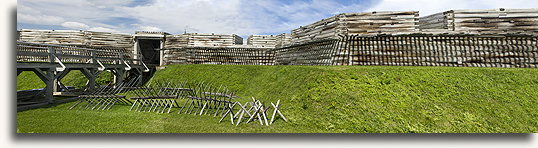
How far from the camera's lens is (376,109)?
8312 mm

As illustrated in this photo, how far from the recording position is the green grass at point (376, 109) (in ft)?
25.1

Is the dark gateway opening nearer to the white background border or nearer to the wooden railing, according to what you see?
the wooden railing

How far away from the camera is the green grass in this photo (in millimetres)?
7664

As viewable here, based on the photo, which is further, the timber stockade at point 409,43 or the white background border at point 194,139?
the timber stockade at point 409,43

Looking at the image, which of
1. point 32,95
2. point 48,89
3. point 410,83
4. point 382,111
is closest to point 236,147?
point 382,111

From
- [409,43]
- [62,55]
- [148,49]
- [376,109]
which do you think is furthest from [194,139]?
[148,49]

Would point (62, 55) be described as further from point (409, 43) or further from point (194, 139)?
point (409, 43)

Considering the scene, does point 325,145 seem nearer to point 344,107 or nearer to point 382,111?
point 344,107

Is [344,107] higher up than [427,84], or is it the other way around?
[427,84]

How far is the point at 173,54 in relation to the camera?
27.7m

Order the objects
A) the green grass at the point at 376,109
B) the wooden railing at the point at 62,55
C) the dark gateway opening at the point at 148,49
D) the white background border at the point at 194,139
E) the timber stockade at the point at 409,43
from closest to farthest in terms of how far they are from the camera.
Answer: the white background border at the point at 194,139, the green grass at the point at 376,109, the wooden railing at the point at 62,55, the timber stockade at the point at 409,43, the dark gateway opening at the point at 148,49

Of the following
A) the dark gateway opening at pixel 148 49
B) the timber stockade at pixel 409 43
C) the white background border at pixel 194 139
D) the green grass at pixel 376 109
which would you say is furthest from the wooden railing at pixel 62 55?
the dark gateway opening at pixel 148 49

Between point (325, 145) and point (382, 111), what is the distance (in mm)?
2769

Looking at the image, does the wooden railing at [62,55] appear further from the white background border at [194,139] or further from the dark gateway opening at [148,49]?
the dark gateway opening at [148,49]
